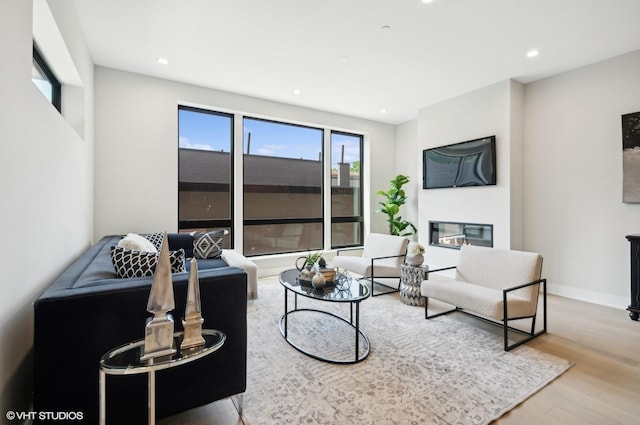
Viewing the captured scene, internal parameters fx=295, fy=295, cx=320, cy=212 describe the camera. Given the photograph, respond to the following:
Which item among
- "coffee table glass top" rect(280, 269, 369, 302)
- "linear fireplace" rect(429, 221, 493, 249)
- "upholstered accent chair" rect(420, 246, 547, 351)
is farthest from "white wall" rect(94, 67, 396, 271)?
"linear fireplace" rect(429, 221, 493, 249)

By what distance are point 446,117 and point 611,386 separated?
4050mm

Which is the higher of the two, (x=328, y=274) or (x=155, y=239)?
(x=155, y=239)

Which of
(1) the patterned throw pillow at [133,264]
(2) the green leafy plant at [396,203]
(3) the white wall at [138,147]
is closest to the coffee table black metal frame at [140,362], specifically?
(1) the patterned throw pillow at [133,264]

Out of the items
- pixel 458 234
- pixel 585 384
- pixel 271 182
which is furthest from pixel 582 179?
pixel 271 182

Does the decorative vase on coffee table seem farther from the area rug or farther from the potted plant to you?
the potted plant

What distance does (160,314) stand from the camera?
4.34 feet

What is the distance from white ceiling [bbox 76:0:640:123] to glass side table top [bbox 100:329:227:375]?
2.75 metres

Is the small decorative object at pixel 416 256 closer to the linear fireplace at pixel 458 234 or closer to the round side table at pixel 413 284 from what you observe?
the round side table at pixel 413 284

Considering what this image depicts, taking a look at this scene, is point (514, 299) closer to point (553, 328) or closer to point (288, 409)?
point (553, 328)

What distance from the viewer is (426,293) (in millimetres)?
3055

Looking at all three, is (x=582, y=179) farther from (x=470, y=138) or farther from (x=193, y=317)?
(x=193, y=317)

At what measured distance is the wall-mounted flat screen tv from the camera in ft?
14.2

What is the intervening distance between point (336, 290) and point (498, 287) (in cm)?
164

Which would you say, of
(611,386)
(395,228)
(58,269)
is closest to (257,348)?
(58,269)
